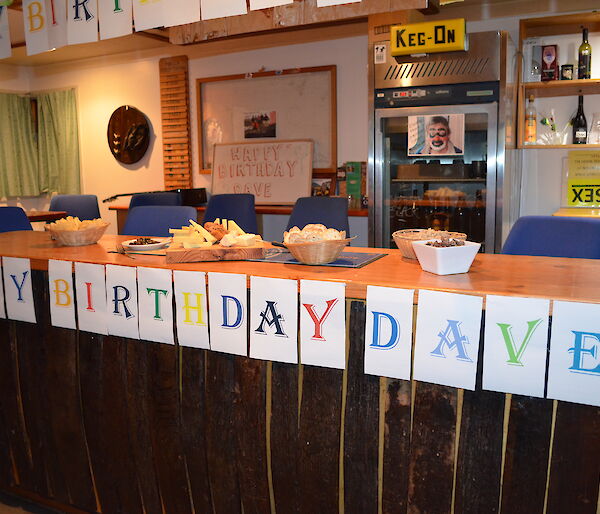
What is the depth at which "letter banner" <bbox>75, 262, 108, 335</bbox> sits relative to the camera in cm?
188

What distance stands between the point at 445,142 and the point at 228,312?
9.56 feet

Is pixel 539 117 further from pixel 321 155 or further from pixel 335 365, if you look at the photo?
pixel 335 365

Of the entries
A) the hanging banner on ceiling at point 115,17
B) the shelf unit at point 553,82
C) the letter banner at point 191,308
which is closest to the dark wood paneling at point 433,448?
the letter banner at point 191,308

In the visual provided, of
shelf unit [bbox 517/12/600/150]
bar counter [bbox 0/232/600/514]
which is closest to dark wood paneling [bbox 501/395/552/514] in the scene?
bar counter [bbox 0/232/600/514]

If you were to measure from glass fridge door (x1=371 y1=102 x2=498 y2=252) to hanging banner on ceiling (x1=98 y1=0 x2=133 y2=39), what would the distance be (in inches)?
94.1

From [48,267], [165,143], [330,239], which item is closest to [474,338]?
[330,239]

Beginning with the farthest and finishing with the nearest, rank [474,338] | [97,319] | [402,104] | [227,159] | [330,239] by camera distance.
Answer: [227,159] → [402,104] → [97,319] → [330,239] → [474,338]

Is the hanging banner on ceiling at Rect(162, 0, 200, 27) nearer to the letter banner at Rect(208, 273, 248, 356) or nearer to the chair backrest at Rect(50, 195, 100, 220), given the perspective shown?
the letter banner at Rect(208, 273, 248, 356)

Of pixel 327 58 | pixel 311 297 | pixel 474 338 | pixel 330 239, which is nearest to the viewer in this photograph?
pixel 474 338

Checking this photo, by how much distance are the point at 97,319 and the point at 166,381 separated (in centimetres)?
32

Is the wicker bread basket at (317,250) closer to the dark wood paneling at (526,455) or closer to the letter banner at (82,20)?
the dark wood paneling at (526,455)

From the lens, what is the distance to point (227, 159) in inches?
238

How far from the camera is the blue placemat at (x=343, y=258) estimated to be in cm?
177

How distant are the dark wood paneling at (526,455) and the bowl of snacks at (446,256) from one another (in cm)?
38
